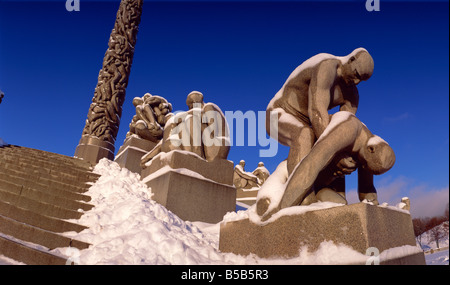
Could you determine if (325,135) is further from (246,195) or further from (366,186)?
(246,195)

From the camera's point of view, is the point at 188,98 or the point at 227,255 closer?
the point at 227,255

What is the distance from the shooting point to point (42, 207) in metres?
4.26

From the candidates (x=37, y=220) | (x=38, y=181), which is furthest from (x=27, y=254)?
(x=38, y=181)

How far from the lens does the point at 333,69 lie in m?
3.58

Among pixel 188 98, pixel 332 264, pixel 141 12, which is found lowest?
pixel 332 264

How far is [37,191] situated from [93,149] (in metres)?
8.72

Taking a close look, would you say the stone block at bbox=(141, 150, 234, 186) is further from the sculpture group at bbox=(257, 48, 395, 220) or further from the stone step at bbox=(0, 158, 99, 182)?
the sculpture group at bbox=(257, 48, 395, 220)

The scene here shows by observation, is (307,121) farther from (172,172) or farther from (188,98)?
(188,98)

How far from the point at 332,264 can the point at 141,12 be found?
17279mm

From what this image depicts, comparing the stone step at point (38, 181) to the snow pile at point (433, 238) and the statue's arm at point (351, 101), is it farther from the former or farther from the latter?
the snow pile at point (433, 238)

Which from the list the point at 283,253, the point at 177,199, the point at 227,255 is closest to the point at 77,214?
the point at 177,199

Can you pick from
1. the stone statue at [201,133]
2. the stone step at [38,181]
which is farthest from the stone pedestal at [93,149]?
the stone statue at [201,133]

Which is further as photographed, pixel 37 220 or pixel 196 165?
pixel 196 165
